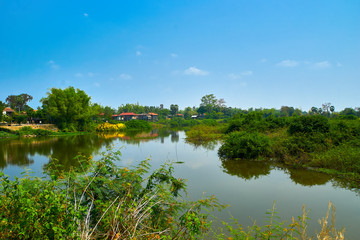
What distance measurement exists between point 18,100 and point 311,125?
2824 inches

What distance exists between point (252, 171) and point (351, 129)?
579cm

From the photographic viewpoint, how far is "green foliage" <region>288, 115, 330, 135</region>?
10.0 meters

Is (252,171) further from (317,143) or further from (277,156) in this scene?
(317,143)

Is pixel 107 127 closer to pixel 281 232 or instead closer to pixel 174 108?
pixel 281 232

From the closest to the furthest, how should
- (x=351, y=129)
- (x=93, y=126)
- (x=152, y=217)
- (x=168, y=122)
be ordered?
(x=152, y=217) → (x=351, y=129) → (x=93, y=126) → (x=168, y=122)

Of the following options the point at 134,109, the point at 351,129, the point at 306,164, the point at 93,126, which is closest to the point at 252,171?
the point at 306,164

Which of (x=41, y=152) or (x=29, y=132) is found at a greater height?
(x=29, y=132)

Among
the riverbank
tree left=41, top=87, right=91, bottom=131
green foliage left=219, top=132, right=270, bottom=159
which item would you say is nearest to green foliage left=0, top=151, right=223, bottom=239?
the riverbank

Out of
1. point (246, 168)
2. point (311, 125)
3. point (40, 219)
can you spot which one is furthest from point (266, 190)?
point (311, 125)

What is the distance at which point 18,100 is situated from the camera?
57969 mm

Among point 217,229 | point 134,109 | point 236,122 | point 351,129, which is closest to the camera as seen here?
point 217,229

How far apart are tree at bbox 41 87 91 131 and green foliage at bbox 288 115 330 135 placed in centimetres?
2829

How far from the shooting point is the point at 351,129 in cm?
969

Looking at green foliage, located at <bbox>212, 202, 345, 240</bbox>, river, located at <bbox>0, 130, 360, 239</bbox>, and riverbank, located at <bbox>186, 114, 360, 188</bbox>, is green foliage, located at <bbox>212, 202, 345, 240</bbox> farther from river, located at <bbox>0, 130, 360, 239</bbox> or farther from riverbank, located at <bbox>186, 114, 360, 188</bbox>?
riverbank, located at <bbox>186, 114, 360, 188</bbox>
